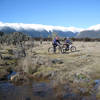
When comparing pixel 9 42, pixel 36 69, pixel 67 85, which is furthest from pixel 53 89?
pixel 9 42


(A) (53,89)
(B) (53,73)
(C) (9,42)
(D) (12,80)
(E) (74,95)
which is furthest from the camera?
(C) (9,42)

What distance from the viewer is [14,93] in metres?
7.32

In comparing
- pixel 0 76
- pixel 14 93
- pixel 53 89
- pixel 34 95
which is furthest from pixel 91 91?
pixel 0 76

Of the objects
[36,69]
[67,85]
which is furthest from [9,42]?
[67,85]

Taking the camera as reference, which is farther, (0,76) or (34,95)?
(0,76)

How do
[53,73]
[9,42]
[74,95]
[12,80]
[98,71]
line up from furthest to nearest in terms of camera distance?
1. [9,42]
2. [98,71]
3. [53,73]
4. [12,80]
5. [74,95]

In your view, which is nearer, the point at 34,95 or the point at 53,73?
the point at 34,95

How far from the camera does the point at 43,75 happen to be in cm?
1012

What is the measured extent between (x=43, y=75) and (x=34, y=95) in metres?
3.05

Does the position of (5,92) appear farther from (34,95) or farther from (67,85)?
(67,85)

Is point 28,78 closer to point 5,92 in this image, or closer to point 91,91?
point 5,92

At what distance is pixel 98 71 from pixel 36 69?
4.01m

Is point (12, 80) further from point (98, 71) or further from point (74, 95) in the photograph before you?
point (98, 71)

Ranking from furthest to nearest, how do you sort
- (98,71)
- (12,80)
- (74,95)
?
(98,71)
(12,80)
(74,95)
